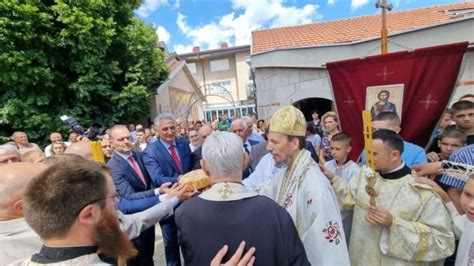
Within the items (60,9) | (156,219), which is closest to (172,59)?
(60,9)

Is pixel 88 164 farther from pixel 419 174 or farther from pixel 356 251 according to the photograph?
pixel 419 174

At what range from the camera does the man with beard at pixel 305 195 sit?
1.96 metres

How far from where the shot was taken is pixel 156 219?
8.27 feet

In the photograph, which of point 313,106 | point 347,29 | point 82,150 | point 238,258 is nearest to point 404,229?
point 238,258

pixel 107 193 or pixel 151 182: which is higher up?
pixel 107 193

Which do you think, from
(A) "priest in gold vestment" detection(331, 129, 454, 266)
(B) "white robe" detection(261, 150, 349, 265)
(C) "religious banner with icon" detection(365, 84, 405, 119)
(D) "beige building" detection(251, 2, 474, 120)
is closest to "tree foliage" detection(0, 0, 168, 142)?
(D) "beige building" detection(251, 2, 474, 120)

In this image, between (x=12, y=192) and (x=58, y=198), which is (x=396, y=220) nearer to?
(x=58, y=198)

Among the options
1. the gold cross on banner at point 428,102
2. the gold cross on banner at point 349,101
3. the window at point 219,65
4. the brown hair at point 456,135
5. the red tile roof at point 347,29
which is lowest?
the brown hair at point 456,135

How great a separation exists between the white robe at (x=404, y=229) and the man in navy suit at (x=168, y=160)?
86.5 inches

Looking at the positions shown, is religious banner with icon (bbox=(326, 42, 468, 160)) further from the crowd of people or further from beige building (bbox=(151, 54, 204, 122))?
beige building (bbox=(151, 54, 204, 122))

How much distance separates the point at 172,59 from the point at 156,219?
78.5ft

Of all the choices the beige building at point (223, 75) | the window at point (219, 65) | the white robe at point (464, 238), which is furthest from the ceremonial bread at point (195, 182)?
the window at point (219, 65)

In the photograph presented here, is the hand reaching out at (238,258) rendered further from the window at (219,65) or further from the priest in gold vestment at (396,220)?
the window at (219,65)

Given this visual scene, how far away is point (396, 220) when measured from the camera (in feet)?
7.20
